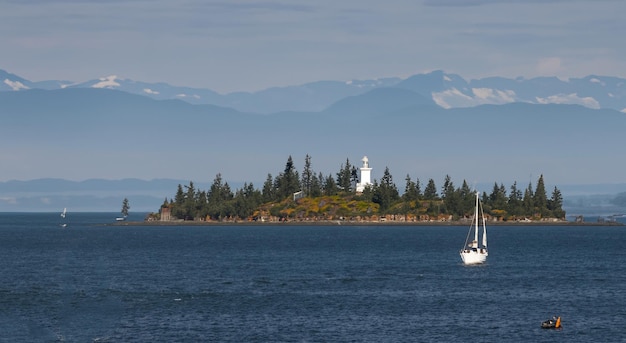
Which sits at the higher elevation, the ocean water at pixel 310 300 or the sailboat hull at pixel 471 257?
the sailboat hull at pixel 471 257

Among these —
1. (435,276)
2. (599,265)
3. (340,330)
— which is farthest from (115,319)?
(599,265)

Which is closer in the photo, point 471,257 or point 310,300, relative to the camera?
point 310,300

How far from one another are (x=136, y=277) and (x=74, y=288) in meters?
17.0

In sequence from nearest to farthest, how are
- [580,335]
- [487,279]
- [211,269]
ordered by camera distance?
[580,335], [487,279], [211,269]

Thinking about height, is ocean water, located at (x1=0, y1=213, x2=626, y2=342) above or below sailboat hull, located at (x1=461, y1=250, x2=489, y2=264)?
below

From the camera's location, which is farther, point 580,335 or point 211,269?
point 211,269

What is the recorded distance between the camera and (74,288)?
136 meters

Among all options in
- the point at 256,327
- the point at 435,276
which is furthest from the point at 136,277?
the point at 256,327

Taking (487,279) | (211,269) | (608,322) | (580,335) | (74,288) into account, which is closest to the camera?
(580,335)

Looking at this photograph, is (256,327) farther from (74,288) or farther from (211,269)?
(211,269)

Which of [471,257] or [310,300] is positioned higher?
[471,257]

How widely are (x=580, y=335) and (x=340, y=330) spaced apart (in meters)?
20.9

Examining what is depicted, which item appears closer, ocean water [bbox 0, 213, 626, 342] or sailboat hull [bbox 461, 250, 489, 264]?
ocean water [bbox 0, 213, 626, 342]

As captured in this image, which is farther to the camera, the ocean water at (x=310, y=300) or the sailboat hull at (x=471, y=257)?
the sailboat hull at (x=471, y=257)
